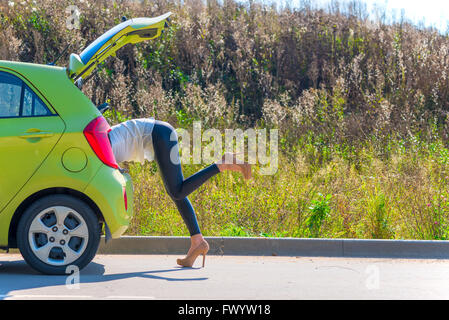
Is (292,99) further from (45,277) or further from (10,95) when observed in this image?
(45,277)

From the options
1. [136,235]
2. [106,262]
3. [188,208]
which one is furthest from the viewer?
[136,235]

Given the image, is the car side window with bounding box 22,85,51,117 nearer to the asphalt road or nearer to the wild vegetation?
the asphalt road

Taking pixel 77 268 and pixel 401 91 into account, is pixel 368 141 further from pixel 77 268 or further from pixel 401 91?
pixel 77 268

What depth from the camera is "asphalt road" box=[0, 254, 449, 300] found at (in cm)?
554

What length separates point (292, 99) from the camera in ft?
53.0

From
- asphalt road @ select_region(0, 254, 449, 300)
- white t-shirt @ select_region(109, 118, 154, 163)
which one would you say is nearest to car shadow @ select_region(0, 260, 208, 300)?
asphalt road @ select_region(0, 254, 449, 300)

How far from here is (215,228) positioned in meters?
8.71

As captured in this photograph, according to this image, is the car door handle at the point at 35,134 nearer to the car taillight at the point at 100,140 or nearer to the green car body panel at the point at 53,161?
the green car body panel at the point at 53,161

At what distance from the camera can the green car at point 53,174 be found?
6.21 m

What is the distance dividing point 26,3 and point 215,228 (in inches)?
425

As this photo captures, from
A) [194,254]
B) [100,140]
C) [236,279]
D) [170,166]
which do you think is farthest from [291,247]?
[100,140]

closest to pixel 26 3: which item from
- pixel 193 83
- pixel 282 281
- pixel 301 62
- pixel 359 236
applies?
pixel 193 83

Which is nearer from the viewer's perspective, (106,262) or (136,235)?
(106,262)

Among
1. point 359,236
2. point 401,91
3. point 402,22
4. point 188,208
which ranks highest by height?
point 402,22
